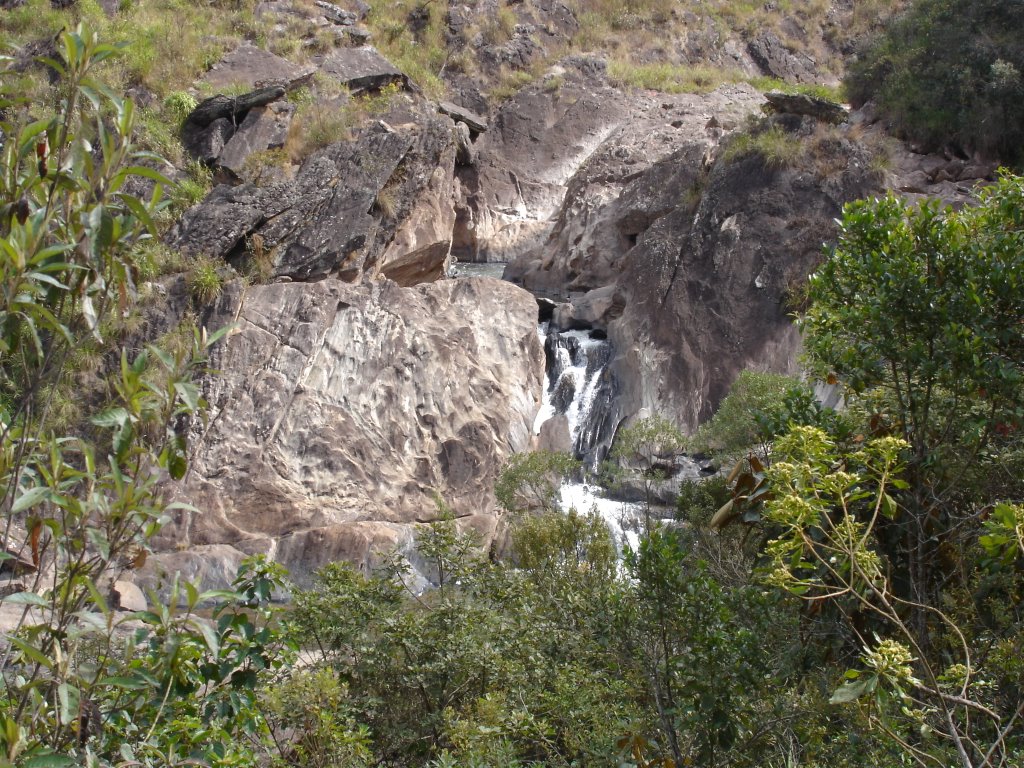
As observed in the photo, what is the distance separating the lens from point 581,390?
2173cm

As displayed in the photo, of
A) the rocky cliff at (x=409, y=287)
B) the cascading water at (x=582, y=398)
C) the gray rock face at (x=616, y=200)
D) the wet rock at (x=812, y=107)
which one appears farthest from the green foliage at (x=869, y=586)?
the wet rock at (x=812, y=107)

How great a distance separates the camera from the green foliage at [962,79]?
22984 mm

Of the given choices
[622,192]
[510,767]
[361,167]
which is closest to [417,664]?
[510,767]

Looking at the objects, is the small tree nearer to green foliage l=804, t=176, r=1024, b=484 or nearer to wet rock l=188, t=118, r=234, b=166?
green foliage l=804, t=176, r=1024, b=484

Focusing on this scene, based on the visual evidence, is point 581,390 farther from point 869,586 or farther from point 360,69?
point 869,586

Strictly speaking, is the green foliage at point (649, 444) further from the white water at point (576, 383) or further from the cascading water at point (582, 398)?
the white water at point (576, 383)

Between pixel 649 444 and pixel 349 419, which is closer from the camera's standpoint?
pixel 649 444

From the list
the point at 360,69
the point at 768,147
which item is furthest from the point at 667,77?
the point at 768,147

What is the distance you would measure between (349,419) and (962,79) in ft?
60.6

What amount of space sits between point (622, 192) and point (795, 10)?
23549 mm

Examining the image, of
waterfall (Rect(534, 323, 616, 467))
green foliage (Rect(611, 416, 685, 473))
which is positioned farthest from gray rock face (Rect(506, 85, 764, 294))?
green foliage (Rect(611, 416, 685, 473))

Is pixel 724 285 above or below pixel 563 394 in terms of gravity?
above

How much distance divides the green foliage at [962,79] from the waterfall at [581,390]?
1104cm

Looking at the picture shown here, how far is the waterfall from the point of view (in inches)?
806
